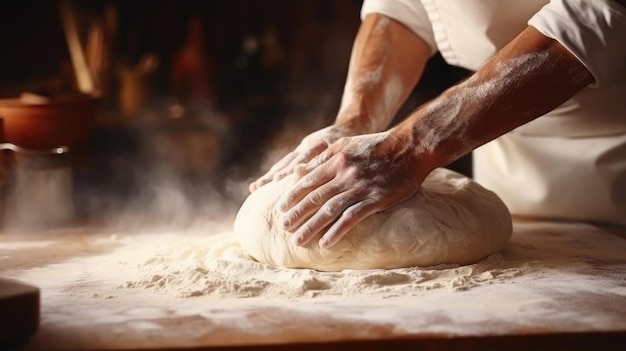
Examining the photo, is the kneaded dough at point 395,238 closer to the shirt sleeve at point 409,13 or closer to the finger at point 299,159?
the finger at point 299,159

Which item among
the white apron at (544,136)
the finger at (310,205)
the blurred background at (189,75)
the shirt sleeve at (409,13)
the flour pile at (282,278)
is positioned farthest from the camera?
the blurred background at (189,75)

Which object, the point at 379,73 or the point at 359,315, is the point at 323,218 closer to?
the point at 359,315

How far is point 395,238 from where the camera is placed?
1.41 meters

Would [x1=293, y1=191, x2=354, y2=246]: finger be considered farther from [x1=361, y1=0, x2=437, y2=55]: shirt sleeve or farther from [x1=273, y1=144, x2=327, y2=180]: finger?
[x1=361, y1=0, x2=437, y2=55]: shirt sleeve

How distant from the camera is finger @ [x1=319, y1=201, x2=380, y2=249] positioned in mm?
1379

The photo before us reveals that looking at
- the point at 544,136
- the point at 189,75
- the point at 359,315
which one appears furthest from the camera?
the point at 189,75

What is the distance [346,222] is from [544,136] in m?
0.78

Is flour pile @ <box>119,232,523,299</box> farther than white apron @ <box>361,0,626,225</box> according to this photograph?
No

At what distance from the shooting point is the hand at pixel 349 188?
4.57 feet

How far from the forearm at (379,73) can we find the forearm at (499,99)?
343 millimetres

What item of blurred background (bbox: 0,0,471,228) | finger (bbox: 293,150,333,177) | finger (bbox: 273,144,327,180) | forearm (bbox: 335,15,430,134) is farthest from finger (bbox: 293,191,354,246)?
blurred background (bbox: 0,0,471,228)

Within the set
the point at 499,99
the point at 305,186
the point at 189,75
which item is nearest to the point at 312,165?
the point at 305,186

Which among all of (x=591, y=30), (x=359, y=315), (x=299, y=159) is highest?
(x=591, y=30)

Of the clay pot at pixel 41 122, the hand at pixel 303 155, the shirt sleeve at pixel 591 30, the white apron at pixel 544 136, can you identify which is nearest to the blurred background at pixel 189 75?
the white apron at pixel 544 136
